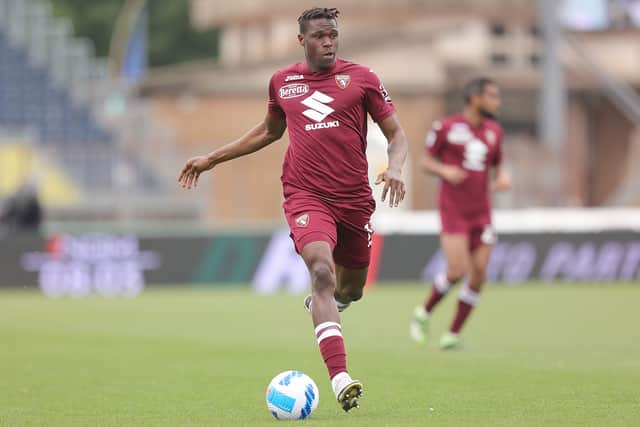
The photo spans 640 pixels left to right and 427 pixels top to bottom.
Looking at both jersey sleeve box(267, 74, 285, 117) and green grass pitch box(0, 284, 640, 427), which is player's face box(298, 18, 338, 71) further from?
green grass pitch box(0, 284, 640, 427)

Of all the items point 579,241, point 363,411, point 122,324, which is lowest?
point 579,241

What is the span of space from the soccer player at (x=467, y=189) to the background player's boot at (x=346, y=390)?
6.34 meters

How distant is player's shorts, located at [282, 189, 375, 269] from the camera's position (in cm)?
970

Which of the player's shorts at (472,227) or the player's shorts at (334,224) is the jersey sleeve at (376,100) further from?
the player's shorts at (472,227)

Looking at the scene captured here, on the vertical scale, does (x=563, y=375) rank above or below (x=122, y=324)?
above

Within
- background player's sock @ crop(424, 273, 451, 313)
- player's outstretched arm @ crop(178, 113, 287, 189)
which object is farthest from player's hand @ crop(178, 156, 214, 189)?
background player's sock @ crop(424, 273, 451, 313)

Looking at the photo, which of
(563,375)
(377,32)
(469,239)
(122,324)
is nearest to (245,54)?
(377,32)

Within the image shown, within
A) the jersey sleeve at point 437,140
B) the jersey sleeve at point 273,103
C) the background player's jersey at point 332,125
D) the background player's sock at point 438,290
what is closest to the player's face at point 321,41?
the background player's jersey at point 332,125

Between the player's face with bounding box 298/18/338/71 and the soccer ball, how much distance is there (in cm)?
213

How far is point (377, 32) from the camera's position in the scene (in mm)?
44938

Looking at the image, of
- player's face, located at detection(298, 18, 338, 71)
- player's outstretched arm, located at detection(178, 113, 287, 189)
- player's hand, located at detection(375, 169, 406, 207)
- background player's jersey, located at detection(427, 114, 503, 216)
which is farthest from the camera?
background player's jersey, located at detection(427, 114, 503, 216)

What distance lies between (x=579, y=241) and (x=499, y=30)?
713 inches

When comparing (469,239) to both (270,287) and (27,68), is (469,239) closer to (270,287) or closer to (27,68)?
(270,287)

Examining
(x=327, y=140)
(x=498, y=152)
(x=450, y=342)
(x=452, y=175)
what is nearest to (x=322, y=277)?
(x=327, y=140)
